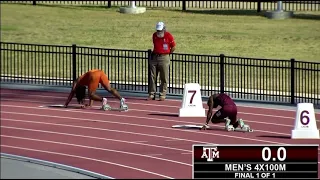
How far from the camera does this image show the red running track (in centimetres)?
2538

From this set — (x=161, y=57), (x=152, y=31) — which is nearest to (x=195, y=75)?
(x=161, y=57)

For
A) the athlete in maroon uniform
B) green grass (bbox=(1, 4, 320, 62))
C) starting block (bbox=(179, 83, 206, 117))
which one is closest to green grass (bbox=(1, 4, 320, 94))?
green grass (bbox=(1, 4, 320, 62))

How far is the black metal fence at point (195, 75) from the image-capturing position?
34188 mm

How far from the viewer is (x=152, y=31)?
49.2 m

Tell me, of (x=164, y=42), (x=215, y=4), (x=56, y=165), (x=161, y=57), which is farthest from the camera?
(x=215, y=4)

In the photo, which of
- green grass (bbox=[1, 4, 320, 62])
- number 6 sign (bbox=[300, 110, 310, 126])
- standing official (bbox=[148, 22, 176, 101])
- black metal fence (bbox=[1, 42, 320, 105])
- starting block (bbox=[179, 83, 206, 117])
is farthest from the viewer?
green grass (bbox=[1, 4, 320, 62])

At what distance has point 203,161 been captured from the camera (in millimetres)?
22188

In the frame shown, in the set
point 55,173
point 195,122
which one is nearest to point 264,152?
point 55,173

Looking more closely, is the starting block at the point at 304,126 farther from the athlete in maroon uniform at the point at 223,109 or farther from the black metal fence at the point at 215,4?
the black metal fence at the point at 215,4

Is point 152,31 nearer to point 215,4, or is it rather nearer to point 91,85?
point 215,4
